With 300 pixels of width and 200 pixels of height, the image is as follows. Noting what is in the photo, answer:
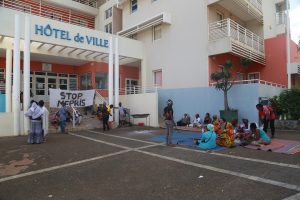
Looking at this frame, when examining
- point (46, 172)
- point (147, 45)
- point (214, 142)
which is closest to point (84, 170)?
point (46, 172)

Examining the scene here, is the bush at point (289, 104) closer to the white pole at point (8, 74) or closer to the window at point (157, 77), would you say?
the window at point (157, 77)

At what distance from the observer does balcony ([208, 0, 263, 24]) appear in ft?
54.4

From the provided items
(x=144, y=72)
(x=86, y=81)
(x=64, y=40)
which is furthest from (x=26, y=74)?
(x=144, y=72)

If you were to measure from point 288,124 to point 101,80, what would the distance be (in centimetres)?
1455

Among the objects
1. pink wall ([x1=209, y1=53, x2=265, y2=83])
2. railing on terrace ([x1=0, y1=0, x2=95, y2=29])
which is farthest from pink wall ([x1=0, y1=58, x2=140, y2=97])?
pink wall ([x1=209, y1=53, x2=265, y2=83])

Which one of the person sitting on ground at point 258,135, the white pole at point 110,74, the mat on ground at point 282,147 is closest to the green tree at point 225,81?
the person sitting on ground at point 258,135

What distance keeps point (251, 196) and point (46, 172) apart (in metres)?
4.70

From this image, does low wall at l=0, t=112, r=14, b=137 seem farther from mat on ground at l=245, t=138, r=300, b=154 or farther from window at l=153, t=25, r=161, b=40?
window at l=153, t=25, r=161, b=40

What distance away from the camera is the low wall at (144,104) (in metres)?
16.5

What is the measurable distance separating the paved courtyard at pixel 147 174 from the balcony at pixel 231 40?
8.55 meters

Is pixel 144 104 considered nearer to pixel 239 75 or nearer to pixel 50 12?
pixel 239 75

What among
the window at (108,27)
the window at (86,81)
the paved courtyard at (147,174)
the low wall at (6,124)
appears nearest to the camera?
the paved courtyard at (147,174)

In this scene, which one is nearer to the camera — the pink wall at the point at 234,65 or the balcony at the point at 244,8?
the pink wall at the point at 234,65

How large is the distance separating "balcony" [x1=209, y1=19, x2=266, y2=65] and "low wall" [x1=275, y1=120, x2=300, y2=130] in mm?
4980
